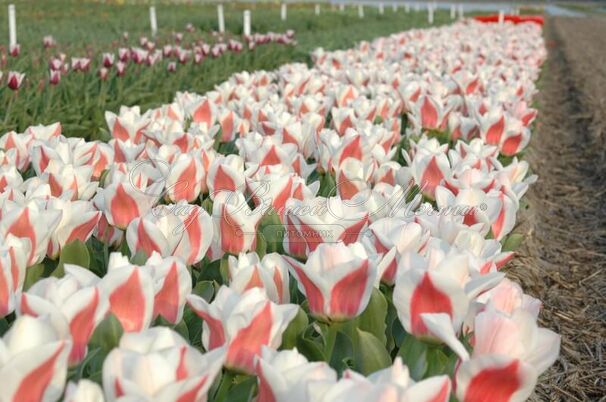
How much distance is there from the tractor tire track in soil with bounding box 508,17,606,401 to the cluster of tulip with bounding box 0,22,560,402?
99 centimetres

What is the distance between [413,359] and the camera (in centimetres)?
142

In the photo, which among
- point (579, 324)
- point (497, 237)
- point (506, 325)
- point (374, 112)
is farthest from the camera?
point (374, 112)

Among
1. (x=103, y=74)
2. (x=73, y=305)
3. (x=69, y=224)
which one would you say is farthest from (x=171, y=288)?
(x=103, y=74)

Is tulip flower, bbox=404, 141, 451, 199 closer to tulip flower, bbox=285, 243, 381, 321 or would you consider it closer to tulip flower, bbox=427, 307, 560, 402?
tulip flower, bbox=285, 243, 381, 321

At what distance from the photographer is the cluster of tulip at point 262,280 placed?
1102 millimetres

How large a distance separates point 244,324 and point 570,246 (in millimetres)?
3975

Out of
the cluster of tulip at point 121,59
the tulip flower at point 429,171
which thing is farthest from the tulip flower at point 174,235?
the cluster of tulip at point 121,59

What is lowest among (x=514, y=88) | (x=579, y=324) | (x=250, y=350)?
(x=579, y=324)

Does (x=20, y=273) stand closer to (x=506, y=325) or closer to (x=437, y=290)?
(x=437, y=290)

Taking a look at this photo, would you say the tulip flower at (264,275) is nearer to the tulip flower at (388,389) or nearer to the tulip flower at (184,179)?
the tulip flower at (388,389)

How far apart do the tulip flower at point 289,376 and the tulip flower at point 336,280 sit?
0.27 meters

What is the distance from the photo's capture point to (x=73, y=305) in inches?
48.9

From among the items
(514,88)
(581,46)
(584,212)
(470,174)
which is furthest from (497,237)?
(581,46)

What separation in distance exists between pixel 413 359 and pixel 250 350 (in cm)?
33
